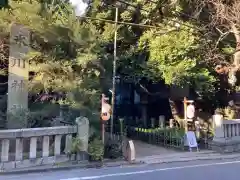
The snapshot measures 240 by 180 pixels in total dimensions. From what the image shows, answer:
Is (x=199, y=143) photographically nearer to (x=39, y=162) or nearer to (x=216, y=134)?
(x=216, y=134)

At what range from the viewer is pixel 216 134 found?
13148 millimetres

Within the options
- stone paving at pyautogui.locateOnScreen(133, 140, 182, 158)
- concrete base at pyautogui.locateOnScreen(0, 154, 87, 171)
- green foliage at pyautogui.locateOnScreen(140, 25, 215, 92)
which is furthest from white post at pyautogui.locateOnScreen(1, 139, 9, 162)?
green foliage at pyautogui.locateOnScreen(140, 25, 215, 92)

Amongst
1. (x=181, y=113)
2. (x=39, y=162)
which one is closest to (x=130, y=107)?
(x=181, y=113)

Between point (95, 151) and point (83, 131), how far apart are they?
0.64 metres

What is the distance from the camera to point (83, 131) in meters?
9.83

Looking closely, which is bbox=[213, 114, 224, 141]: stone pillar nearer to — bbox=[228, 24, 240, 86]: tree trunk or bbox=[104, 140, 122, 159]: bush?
bbox=[228, 24, 240, 86]: tree trunk

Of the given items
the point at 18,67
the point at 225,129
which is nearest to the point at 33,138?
the point at 18,67

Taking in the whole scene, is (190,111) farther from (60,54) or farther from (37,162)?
(37,162)

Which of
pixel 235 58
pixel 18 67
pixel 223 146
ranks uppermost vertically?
pixel 235 58

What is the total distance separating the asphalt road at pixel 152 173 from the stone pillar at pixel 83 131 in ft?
2.24

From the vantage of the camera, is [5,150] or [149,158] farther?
[149,158]

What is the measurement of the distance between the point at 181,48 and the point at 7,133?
6779 millimetres

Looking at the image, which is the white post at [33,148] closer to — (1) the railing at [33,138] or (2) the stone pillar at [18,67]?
(1) the railing at [33,138]

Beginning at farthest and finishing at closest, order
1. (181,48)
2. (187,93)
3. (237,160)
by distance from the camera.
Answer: (187,93) → (181,48) → (237,160)
